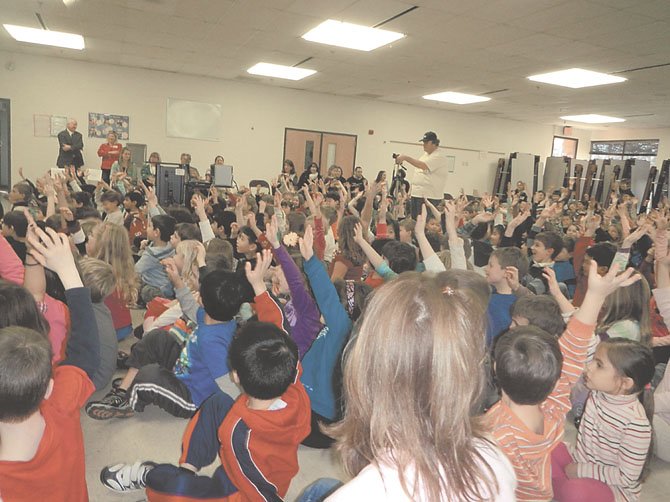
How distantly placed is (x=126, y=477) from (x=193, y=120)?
9.83 meters

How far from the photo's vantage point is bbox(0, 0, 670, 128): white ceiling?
4949mm

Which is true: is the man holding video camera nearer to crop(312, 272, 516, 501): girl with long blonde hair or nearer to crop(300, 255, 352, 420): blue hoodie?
crop(300, 255, 352, 420): blue hoodie

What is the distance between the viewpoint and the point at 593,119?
41.7 feet

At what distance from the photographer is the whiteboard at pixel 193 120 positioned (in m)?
10.4

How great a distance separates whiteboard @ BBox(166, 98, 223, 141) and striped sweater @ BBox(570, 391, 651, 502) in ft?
33.4

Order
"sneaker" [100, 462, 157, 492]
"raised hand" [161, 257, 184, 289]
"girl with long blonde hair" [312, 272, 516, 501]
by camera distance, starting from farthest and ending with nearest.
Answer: "raised hand" [161, 257, 184, 289]
"sneaker" [100, 462, 157, 492]
"girl with long blonde hair" [312, 272, 516, 501]

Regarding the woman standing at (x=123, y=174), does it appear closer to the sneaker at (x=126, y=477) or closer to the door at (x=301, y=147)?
the door at (x=301, y=147)

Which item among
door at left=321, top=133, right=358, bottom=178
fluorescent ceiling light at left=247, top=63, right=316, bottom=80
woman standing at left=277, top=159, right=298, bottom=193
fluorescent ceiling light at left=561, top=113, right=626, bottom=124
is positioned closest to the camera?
woman standing at left=277, top=159, right=298, bottom=193

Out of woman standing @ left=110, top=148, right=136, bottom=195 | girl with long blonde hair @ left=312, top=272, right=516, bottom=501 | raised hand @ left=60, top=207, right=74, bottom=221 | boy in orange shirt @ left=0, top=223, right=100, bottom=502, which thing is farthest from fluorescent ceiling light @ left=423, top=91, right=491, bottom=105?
girl with long blonde hair @ left=312, top=272, right=516, bottom=501

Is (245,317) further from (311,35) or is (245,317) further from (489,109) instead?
(489,109)

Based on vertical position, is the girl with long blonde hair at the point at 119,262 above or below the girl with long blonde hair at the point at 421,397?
below

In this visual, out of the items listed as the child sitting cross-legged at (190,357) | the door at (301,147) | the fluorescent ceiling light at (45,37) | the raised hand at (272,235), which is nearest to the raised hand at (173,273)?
the child sitting cross-legged at (190,357)

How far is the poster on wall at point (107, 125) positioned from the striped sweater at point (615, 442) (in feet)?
33.8

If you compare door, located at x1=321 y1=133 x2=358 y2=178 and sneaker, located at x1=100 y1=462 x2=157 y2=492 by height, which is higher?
door, located at x1=321 y1=133 x2=358 y2=178
